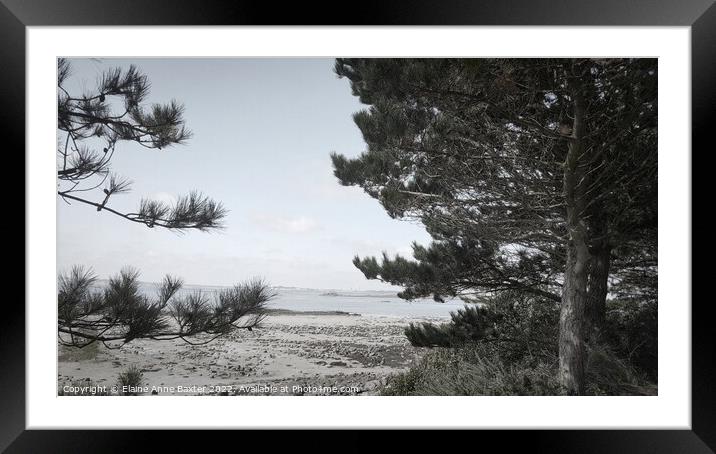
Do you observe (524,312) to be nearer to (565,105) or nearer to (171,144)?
(565,105)

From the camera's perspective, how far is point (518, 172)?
242 cm

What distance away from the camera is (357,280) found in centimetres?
260

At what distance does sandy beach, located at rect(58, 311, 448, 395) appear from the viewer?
2348 mm

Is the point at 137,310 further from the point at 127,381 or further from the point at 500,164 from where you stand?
A: the point at 500,164

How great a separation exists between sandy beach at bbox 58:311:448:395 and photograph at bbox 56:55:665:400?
0.01 m

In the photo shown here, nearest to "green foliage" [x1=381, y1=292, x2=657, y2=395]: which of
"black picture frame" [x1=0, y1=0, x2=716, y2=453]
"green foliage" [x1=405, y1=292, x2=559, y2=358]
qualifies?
"green foliage" [x1=405, y1=292, x2=559, y2=358]

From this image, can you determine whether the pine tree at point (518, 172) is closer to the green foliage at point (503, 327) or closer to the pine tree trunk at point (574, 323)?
the pine tree trunk at point (574, 323)

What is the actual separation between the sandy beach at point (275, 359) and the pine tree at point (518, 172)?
0.40 m

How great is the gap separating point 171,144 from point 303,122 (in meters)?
0.81

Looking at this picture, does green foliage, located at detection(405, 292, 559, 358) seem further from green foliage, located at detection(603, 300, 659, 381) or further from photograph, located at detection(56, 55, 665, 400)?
green foliage, located at detection(603, 300, 659, 381)

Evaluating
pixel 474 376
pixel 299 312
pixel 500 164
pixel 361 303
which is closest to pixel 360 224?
pixel 361 303

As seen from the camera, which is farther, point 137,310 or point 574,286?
point 574,286
